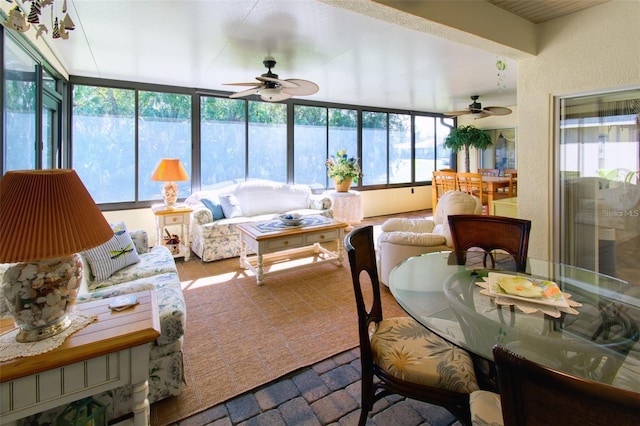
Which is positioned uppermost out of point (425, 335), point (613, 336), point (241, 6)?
point (241, 6)

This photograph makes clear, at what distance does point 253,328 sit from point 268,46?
2.80 m

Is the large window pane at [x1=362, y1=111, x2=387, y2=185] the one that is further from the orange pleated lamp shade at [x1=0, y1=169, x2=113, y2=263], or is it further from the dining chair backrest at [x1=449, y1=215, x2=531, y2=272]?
the orange pleated lamp shade at [x1=0, y1=169, x2=113, y2=263]

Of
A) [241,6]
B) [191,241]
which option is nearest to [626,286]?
[241,6]

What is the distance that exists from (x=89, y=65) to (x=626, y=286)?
5556 millimetres

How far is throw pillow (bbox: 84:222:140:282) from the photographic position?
247 centimetres

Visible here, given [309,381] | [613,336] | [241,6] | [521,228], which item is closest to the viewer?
[613,336]

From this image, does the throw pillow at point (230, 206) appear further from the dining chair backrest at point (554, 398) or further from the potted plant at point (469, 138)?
the potted plant at point (469, 138)

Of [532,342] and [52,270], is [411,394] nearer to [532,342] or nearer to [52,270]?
[532,342]

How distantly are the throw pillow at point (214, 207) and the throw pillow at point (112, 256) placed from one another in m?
1.90

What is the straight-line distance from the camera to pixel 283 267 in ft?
13.4

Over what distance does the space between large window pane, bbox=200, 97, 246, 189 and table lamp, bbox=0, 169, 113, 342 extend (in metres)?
4.38

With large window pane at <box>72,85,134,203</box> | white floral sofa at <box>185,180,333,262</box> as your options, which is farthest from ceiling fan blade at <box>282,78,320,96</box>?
large window pane at <box>72,85,134,203</box>

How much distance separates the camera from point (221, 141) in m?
5.59

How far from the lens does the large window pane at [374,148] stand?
7.44 meters
